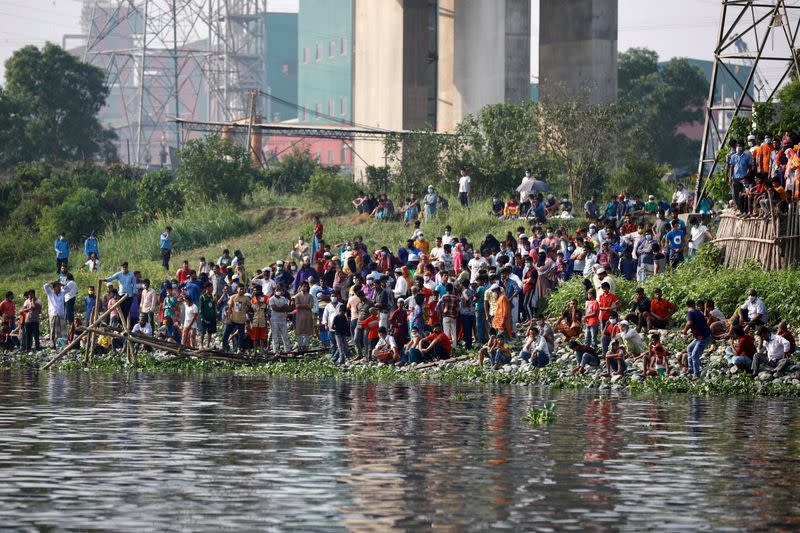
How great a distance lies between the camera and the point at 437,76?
68500 millimetres

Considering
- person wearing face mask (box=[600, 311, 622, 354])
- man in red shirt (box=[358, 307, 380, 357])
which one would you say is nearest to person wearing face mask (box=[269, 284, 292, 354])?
man in red shirt (box=[358, 307, 380, 357])

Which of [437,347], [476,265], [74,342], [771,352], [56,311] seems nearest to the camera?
[771,352]

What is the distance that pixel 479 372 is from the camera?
29.7 meters

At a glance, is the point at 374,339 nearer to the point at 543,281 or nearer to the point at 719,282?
the point at 543,281

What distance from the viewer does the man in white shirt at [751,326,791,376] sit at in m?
26.1

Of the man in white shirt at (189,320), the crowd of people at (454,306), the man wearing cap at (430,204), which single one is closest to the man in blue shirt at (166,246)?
the crowd of people at (454,306)

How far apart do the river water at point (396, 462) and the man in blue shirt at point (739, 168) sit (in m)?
8.17

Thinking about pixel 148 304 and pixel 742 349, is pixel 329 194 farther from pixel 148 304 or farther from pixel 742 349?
pixel 742 349

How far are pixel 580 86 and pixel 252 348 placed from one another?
24707mm

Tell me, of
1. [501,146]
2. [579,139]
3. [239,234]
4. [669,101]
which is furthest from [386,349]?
[669,101]

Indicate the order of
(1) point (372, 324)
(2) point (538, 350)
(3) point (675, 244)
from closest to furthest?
(2) point (538, 350) → (1) point (372, 324) → (3) point (675, 244)

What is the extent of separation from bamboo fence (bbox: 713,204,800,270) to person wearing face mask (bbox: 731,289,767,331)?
3740mm

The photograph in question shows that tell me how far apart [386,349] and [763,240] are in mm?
8285

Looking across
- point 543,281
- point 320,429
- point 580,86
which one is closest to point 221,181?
point 580,86
